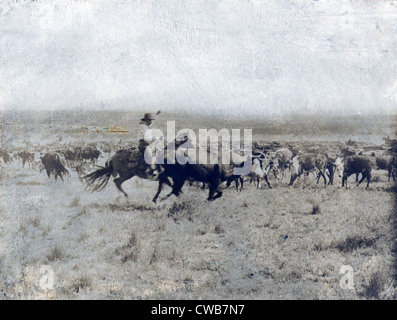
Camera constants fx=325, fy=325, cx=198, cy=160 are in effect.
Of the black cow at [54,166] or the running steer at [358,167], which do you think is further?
the running steer at [358,167]

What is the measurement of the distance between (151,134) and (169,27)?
123 centimetres

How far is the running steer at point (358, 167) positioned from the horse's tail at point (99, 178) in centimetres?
267

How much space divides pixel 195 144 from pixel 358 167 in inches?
74.9

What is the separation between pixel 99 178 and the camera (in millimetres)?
3604

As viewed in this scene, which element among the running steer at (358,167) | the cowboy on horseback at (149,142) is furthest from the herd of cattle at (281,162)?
the cowboy on horseback at (149,142)

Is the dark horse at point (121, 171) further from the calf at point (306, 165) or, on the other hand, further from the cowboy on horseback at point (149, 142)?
the calf at point (306, 165)

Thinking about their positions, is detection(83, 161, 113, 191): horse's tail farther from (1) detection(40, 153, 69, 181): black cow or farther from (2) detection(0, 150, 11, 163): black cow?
(2) detection(0, 150, 11, 163): black cow

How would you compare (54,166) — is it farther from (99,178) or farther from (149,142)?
(149,142)

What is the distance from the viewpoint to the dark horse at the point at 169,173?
362cm

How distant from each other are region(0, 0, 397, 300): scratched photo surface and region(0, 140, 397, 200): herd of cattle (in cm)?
2

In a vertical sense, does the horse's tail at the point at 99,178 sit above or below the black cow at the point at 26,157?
below

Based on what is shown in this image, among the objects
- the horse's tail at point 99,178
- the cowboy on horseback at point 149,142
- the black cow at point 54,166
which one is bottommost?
the horse's tail at point 99,178

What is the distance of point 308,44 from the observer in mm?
3697
